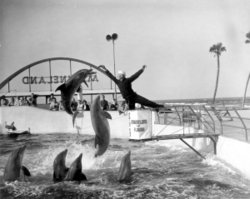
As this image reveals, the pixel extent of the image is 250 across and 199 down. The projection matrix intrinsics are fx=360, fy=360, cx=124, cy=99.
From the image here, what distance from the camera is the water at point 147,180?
676 cm

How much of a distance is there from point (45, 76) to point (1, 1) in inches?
1058

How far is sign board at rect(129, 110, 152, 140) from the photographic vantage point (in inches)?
327

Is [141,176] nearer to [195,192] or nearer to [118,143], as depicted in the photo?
[195,192]

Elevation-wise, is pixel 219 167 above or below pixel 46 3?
below

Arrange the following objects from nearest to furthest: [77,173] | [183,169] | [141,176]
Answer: [77,173]
[141,176]
[183,169]

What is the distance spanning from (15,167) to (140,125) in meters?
2.88

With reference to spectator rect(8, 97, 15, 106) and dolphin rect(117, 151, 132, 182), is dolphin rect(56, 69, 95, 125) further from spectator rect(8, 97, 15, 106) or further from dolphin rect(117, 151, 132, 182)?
spectator rect(8, 97, 15, 106)

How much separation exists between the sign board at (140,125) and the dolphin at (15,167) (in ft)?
8.12

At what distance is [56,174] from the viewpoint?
786 cm

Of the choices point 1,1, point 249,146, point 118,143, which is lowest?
point 118,143

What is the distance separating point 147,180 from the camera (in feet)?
25.8

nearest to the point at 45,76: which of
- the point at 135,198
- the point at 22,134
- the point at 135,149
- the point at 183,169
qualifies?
the point at 22,134

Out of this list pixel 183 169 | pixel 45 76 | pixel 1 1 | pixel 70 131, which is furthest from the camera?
pixel 45 76

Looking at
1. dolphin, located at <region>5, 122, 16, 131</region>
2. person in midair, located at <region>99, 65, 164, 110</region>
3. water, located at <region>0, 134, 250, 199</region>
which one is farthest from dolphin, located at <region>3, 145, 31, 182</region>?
dolphin, located at <region>5, 122, 16, 131</region>
